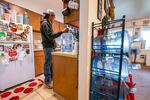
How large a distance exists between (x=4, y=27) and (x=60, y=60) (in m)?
1.34

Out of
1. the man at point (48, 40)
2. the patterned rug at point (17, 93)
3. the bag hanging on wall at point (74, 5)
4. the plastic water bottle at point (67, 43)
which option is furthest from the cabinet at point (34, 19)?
the bag hanging on wall at point (74, 5)

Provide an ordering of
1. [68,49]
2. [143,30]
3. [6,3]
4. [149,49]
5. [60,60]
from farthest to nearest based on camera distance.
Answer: [143,30]
[149,49]
[6,3]
[68,49]
[60,60]

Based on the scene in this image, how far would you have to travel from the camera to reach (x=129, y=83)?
1.03 meters

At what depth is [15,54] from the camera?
1994 millimetres

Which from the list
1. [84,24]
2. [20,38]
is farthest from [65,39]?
[20,38]

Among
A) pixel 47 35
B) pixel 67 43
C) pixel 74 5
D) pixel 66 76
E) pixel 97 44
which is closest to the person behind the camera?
pixel 97 44

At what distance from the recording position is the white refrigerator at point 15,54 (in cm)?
181

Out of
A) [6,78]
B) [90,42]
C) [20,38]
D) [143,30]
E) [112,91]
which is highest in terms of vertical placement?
[143,30]

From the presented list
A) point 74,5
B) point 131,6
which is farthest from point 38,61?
point 131,6

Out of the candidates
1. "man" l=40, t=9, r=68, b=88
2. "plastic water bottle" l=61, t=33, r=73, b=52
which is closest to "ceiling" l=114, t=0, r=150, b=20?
"plastic water bottle" l=61, t=33, r=73, b=52

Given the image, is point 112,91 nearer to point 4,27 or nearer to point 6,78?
point 6,78

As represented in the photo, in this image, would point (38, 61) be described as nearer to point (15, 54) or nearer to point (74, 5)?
point (15, 54)

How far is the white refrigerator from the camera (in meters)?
1.81

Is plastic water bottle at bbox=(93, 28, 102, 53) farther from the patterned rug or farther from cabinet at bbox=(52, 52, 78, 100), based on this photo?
the patterned rug
